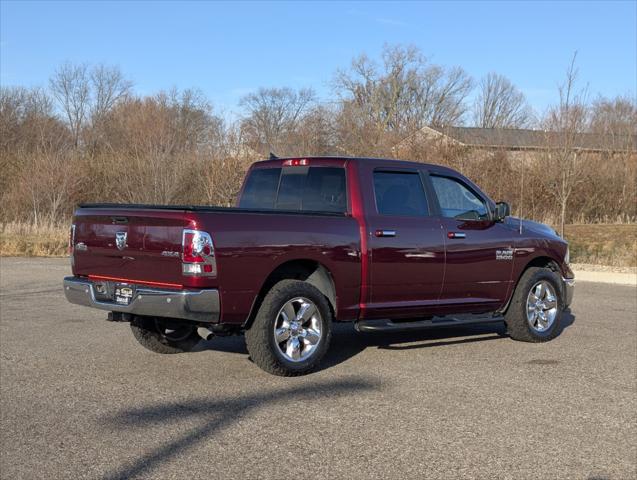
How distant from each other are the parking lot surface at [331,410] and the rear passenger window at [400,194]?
150 centimetres

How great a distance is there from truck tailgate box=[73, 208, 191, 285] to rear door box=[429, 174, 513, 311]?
3.06 m

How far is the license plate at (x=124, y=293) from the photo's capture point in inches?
266

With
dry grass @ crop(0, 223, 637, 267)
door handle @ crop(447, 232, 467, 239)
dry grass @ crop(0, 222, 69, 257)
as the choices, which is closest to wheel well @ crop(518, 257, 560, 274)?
door handle @ crop(447, 232, 467, 239)

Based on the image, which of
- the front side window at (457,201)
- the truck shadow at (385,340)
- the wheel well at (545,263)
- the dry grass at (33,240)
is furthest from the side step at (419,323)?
the dry grass at (33,240)

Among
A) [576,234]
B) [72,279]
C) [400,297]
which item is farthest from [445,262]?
[576,234]

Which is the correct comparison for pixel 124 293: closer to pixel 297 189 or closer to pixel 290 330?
pixel 290 330

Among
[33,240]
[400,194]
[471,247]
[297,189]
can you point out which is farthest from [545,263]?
[33,240]

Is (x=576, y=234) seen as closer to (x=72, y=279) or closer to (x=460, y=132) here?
(x=460, y=132)

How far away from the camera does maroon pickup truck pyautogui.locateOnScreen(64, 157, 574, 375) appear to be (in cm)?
652

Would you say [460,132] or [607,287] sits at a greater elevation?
[460,132]

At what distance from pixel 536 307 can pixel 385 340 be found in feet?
5.86

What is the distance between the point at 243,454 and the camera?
16.0 feet

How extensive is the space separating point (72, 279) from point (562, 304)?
555cm

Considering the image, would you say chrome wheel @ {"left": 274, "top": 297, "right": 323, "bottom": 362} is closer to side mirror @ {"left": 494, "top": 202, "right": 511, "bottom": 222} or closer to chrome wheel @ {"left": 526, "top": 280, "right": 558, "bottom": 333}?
side mirror @ {"left": 494, "top": 202, "right": 511, "bottom": 222}
